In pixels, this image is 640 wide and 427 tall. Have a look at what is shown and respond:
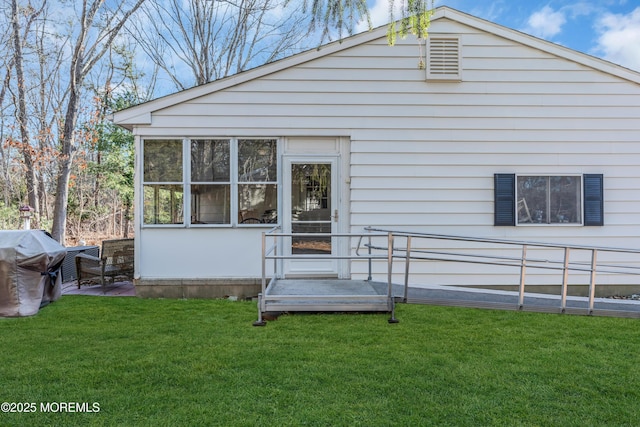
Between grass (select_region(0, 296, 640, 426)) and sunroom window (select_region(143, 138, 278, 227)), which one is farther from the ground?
sunroom window (select_region(143, 138, 278, 227))

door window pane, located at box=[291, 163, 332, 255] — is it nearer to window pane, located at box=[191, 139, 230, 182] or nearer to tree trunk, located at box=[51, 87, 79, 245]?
window pane, located at box=[191, 139, 230, 182]

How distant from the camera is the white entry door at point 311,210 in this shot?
6.39 metres

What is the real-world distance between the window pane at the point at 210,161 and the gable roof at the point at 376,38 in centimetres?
77

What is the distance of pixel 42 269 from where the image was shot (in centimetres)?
542

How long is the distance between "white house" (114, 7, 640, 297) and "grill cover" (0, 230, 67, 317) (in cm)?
183

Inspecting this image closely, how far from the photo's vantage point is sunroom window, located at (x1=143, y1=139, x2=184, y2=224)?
6.27 m

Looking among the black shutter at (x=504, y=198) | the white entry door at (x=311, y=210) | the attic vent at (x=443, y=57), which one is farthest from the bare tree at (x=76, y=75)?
the black shutter at (x=504, y=198)

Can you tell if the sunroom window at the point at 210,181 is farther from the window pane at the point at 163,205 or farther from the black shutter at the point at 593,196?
the black shutter at the point at 593,196

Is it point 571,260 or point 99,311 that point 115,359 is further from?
point 571,260

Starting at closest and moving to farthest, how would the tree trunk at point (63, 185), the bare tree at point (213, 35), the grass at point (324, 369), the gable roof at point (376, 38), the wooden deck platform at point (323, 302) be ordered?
the grass at point (324, 369), the wooden deck platform at point (323, 302), the gable roof at point (376, 38), the tree trunk at point (63, 185), the bare tree at point (213, 35)

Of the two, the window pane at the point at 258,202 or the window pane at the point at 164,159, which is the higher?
the window pane at the point at 164,159

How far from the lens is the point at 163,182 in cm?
630

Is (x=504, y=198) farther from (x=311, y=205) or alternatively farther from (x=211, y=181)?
(x=211, y=181)

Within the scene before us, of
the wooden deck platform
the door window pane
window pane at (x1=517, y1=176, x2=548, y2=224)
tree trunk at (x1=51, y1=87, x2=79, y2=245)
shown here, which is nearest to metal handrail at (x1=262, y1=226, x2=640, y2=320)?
the wooden deck platform
